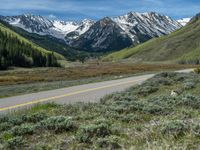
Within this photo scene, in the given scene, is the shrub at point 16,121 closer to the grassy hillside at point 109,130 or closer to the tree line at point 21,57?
the grassy hillside at point 109,130

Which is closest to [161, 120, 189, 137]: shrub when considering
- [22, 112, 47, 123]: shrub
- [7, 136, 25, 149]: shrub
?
[7, 136, 25, 149]: shrub

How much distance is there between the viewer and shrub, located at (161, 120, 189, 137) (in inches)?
318

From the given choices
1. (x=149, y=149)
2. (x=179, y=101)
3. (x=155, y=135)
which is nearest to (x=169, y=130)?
(x=155, y=135)

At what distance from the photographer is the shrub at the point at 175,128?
26.5 feet

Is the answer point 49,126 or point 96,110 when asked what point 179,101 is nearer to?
point 96,110

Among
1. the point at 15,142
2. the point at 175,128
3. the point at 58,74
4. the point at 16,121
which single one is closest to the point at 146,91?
the point at 16,121

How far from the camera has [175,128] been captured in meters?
8.28

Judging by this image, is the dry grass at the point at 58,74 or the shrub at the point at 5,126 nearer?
the shrub at the point at 5,126

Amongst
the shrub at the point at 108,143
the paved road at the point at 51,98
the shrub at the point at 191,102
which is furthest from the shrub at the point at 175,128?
the paved road at the point at 51,98

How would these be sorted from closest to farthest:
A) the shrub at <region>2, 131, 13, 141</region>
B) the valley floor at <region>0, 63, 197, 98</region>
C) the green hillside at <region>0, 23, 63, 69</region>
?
the shrub at <region>2, 131, 13, 141</region>, the valley floor at <region>0, 63, 197, 98</region>, the green hillside at <region>0, 23, 63, 69</region>

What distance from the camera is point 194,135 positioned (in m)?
7.68

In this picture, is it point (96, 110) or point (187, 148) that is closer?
point (187, 148)

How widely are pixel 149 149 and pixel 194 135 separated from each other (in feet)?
5.63

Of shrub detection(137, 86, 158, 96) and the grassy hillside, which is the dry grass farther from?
the grassy hillside
